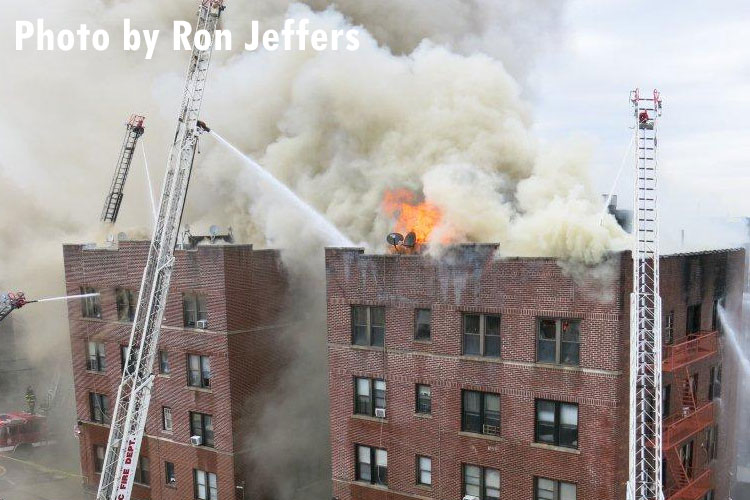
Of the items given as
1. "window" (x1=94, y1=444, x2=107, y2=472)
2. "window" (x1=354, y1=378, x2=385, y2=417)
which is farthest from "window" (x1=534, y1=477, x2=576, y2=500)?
"window" (x1=94, y1=444, x2=107, y2=472)

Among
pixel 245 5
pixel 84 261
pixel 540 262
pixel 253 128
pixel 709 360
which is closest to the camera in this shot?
pixel 540 262

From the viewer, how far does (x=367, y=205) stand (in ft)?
74.9

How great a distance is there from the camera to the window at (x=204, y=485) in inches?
885

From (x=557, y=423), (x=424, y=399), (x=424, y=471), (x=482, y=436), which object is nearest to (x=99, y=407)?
(x=424, y=471)

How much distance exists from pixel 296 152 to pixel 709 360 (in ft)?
47.6

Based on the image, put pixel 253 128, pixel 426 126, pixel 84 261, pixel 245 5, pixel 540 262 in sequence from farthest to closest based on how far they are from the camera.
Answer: pixel 245 5, pixel 253 128, pixel 84 261, pixel 426 126, pixel 540 262

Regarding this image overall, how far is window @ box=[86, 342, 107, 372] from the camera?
24903 millimetres

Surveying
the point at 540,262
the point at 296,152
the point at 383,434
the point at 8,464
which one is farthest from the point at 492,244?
the point at 8,464

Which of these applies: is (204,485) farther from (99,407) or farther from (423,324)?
(423,324)

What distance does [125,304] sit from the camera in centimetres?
2384

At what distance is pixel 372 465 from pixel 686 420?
24.4 ft

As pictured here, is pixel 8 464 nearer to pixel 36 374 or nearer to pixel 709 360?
pixel 36 374

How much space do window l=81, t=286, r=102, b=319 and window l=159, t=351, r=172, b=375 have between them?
3.21 m

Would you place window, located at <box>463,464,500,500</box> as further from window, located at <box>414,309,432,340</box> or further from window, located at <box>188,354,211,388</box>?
window, located at <box>188,354,211,388</box>
